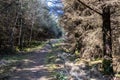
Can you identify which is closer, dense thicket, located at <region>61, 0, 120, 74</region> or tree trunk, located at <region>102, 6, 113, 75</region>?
dense thicket, located at <region>61, 0, 120, 74</region>

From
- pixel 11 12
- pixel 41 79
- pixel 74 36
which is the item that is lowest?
pixel 41 79

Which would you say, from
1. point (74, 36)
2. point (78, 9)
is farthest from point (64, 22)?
point (78, 9)

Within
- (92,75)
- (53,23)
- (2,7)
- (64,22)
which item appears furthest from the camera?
(53,23)

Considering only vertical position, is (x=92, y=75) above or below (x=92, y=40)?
below

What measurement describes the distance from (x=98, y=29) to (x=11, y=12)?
18150 millimetres

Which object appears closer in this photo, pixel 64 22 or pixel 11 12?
pixel 64 22

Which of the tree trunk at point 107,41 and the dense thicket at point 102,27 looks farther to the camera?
the tree trunk at point 107,41

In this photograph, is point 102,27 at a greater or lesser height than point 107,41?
greater

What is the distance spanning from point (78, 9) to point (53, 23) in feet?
184

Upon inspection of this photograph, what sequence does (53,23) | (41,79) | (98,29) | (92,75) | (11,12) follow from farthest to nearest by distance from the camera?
(53,23) < (11,12) < (98,29) < (92,75) < (41,79)

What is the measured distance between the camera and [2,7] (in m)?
27.1

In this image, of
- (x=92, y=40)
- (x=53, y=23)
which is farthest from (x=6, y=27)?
(x=53, y=23)

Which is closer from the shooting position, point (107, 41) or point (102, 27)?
point (107, 41)

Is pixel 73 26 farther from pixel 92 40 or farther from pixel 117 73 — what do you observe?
pixel 117 73
